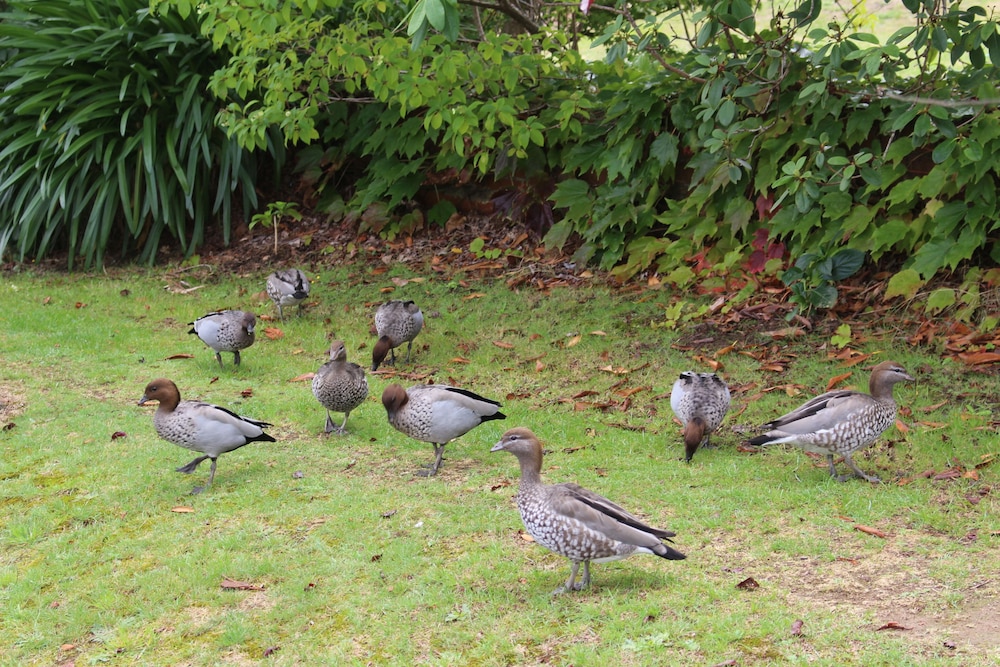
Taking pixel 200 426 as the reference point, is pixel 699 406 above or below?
above

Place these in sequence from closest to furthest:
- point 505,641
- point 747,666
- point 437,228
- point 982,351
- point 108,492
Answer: point 747,666
point 505,641
point 108,492
point 982,351
point 437,228

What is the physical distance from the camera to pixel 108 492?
22.1 feet

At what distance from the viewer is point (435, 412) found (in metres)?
6.89

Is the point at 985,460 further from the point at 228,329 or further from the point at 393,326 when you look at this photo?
the point at 228,329

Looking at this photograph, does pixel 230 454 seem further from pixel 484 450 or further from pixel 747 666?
pixel 747 666

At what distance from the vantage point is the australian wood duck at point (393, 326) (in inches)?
366

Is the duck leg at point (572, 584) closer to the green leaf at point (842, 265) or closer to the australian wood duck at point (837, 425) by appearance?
the australian wood duck at point (837, 425)

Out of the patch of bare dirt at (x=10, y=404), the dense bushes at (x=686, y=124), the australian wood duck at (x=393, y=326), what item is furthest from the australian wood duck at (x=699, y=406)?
the patch of bare dirt at (x=10, y=404)

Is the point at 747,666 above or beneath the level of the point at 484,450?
above

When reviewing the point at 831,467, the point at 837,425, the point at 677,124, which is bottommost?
the point at 831,467

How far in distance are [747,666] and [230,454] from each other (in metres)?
4.50

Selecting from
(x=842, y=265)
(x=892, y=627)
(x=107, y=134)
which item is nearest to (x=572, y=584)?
(x=892, y=627)

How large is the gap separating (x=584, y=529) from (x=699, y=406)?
242 cm

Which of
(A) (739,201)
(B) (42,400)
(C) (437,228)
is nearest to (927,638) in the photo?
(A) (739,201)
